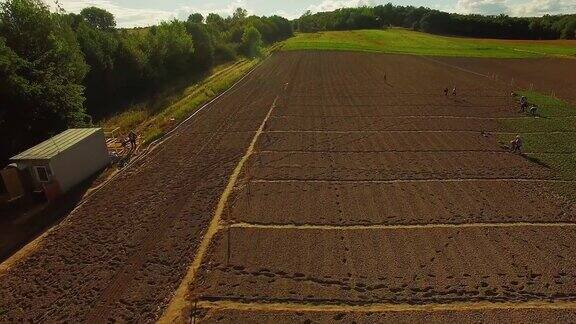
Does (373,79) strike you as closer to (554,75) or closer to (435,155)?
(554,75)

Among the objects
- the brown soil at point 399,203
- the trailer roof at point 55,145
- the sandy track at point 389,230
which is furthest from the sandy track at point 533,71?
the trailer roof at point 55,145

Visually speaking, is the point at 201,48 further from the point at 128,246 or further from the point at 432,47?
the point at 128,246

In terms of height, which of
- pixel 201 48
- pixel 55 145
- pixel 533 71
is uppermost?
pixel 201 48

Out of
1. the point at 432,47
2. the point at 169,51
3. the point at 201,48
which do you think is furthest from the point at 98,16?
the point at 432,47

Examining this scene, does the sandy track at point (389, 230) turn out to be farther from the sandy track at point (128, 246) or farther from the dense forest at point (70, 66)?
the dense forest at point (70, 66)

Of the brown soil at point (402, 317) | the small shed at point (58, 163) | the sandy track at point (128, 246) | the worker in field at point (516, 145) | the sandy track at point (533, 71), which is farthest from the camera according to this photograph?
the sandy track at point (533, 71)

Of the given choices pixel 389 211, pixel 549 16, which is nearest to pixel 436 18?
pixel 549 16
